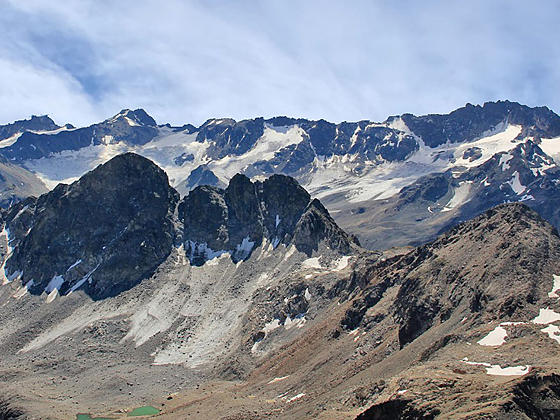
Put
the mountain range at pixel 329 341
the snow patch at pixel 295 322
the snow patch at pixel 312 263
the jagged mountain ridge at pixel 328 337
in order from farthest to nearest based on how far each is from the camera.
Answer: the snow patch at pixel 312 263, the snow patch at pixel 295 322, the jagged mountain ridge at pixel 328 337, the mountain range at pixel 329 341

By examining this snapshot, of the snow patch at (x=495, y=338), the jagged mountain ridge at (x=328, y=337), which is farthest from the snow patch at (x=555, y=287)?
the snow patch at (x=495, y=338)

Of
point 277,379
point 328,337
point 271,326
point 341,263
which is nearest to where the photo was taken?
point 277,379

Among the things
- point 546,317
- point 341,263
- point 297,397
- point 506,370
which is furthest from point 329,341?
point 341,263

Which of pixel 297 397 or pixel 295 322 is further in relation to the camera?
pixel 295 322

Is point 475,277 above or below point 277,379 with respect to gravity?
above

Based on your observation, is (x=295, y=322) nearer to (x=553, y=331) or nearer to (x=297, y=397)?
(x=297, y=397)

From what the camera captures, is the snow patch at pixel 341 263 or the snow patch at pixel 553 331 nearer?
the snow patch at pixel 553 331

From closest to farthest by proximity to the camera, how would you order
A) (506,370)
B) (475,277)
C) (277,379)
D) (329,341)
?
(506,370), (475,277), (277,379), (329,341)

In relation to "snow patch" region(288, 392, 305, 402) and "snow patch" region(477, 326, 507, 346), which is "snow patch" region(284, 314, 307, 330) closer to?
"snow patch" region(288, 392, 305, 402)

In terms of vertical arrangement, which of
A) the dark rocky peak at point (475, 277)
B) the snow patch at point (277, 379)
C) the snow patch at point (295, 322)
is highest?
the dark rocky peak at point (475, 277)

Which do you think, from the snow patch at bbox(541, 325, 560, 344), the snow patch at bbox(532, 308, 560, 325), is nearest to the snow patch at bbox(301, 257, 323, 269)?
the snow patch at bbox(532, 308, 560, 325)

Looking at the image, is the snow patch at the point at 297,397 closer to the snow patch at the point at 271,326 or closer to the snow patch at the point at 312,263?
the snow patch at the point at 271,326

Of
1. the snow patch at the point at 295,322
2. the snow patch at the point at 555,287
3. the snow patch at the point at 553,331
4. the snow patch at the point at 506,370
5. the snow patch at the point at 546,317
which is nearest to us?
the snow patch at the point at 506,370

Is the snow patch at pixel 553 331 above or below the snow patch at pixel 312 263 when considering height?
below
